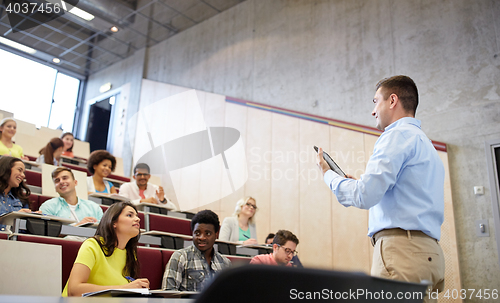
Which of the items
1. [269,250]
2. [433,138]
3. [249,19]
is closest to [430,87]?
[433,138]

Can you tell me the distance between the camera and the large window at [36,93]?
7.83 m

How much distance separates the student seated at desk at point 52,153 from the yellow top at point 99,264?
3.51m

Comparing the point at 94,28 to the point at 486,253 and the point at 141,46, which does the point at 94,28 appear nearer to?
the point at 141,46

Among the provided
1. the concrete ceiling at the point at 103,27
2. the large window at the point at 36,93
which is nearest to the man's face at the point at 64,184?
the concrete ceiling at the point at 103,27

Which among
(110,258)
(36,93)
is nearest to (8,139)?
(110,258)

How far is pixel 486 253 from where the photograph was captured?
3.47 meters

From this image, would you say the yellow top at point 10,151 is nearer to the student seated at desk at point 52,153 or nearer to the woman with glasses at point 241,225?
the student seated at desk at point 52,153

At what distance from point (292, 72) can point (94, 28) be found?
4130 millimetres

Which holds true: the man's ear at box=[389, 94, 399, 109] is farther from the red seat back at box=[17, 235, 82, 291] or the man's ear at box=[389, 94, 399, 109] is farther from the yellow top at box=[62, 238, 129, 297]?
the red seat back at box=[17, 235, 82, 291]

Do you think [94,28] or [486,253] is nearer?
[486,253]

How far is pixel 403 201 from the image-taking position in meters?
1.18

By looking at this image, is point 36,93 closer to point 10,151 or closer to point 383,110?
point 10,151

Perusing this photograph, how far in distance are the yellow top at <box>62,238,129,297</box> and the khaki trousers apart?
1.13 meters

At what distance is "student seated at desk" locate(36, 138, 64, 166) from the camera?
4.78 m
